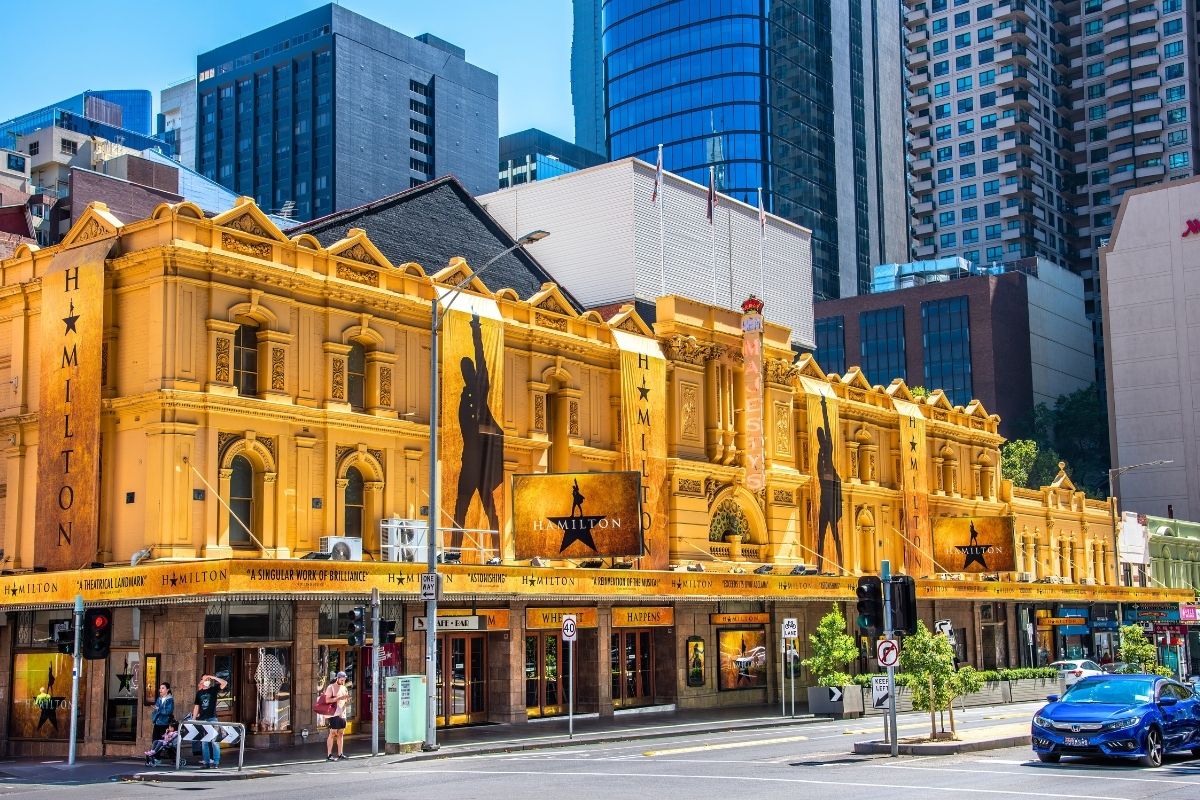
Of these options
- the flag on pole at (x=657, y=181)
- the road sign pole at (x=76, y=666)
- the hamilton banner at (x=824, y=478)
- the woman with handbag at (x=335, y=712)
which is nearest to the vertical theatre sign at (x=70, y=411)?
the road sign pole at (x=76, y=666)

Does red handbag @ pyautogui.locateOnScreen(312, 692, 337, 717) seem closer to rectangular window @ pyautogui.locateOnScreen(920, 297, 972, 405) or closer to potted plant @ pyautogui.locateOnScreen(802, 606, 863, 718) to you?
potted plant @ pyautogui.locateOnScreen(802, 606, 863, 718)

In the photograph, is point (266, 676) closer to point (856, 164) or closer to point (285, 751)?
point (285, 751)

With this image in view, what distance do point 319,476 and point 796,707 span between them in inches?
719

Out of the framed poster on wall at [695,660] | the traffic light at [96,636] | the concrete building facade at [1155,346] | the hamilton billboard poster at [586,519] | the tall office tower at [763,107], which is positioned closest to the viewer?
the traffic light at [96,636]

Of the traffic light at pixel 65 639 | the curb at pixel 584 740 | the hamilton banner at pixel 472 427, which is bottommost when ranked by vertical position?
the curb at pixel 584 740

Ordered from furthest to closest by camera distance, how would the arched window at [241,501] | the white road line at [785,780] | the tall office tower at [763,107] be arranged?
the tall office tower at [763,107] < the arched window at [241,501] < the white road line at [785,780]

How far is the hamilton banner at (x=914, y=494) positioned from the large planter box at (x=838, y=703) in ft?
58.1

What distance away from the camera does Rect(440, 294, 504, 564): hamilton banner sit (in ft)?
123

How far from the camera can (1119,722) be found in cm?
2383

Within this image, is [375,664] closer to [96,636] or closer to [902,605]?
[96,636]

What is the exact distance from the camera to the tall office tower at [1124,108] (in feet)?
471

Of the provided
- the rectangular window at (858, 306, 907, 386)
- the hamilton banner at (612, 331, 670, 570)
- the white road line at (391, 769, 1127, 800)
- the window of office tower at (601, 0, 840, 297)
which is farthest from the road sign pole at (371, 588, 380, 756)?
the window of office tower at (601, 0, 840, 297)

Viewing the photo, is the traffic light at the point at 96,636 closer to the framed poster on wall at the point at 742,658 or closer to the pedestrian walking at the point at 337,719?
the pedestrian walking at the point at 337,719

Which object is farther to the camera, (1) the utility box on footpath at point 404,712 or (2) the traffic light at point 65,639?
(1) the utility box on footpath at point 404,712
